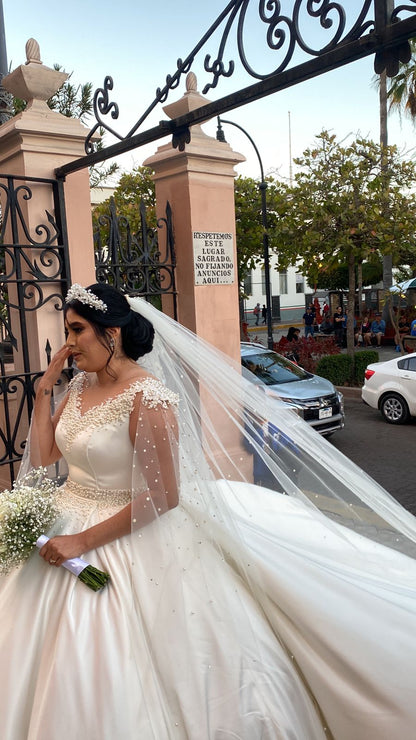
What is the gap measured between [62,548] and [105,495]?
0.28m

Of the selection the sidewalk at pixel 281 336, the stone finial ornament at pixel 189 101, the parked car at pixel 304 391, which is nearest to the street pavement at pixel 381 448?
the parked car at pixel 304 391

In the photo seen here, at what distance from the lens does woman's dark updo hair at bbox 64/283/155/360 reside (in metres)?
2.49

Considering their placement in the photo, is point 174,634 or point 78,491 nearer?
point 174,634

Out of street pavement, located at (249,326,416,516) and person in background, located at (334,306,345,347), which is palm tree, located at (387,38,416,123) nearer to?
person in background, located at (334,306,345,347)

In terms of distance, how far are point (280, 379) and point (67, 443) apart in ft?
25.2

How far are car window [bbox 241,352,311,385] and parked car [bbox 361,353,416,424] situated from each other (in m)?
1.43

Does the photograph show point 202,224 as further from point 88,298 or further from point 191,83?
point 88,298

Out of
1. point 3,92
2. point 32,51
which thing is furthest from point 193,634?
point 3,92

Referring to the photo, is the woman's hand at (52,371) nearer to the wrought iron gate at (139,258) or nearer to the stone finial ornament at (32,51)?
the wrought iron gate at (139,258)

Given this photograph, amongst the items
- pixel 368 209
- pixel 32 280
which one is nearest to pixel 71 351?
pixel 32 280

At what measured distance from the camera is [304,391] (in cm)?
942

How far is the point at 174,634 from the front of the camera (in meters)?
2.13

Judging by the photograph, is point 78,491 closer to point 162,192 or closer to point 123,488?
point 123,488

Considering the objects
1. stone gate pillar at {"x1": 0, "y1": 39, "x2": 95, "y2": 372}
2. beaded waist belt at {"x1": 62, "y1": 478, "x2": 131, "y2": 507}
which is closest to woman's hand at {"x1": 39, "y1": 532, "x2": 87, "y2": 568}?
beaded waist belt at {"x1": 62, "y1": 478, "x2": 131, "y2": 507}
